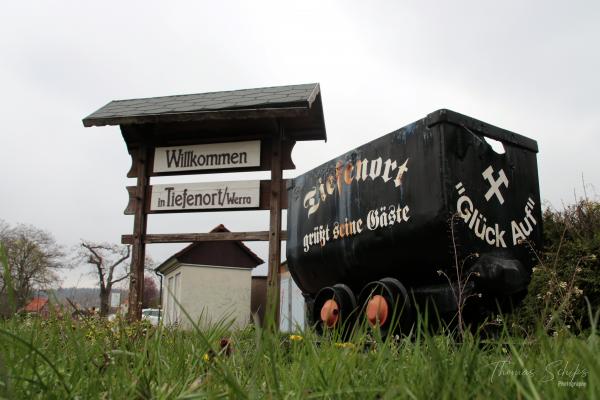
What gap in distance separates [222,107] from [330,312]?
418 centimetres

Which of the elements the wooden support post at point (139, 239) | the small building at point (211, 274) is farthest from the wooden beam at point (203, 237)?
the small building at point (211, 274)

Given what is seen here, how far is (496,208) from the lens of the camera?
3680mm

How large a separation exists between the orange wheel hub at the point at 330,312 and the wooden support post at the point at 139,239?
165 inches

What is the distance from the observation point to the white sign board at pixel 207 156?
762cm

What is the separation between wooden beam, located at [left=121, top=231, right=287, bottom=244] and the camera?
7242mm

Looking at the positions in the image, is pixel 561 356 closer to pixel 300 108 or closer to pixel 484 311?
pixel 484 311

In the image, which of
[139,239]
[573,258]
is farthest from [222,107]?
[573,258]

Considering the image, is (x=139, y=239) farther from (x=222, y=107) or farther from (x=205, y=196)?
(x=222, y=107)

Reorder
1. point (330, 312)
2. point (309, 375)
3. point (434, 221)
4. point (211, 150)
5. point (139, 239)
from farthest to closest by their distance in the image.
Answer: point (211, 150) → point (139, 239) → point (330, 312) → point (434, 221) → point (309, 375)

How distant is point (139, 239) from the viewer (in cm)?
769

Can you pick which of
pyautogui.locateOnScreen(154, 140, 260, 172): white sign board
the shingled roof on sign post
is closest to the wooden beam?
pyautogui.locateOnScreen(154, 140, 260, 172): white sign board

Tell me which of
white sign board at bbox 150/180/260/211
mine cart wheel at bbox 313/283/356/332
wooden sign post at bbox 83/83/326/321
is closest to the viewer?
mine cart wheel at bbox 313/283/356/332

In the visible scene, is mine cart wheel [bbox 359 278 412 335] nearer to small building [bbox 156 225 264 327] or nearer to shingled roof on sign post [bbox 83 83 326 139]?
shingled roof on sign post [bbox 83 83 326 139]

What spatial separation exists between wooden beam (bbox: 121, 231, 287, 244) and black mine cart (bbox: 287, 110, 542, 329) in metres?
2.87
